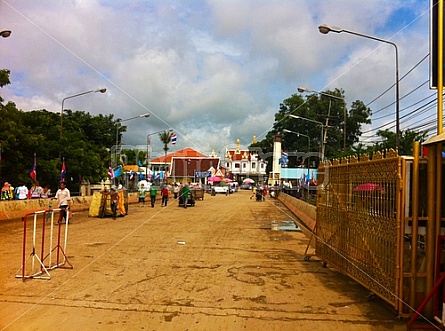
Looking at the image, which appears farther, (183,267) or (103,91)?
(103,91)

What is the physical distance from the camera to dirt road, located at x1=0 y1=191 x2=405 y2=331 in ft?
19.0

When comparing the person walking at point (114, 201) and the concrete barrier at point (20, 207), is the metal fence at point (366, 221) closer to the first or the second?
the person walking at point (114, 201)

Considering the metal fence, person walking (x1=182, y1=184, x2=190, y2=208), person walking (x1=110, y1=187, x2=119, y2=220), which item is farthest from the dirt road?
person walking (x1=182, y1=184, x2=190, y2=208)

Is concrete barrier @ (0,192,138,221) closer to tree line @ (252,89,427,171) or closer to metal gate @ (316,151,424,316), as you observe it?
metal gate @ (316,151,424,316)

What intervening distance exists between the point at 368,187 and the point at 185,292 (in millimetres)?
3545

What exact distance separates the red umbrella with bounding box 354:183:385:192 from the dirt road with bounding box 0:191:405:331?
180 cm

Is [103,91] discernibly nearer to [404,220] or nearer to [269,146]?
[404,220]

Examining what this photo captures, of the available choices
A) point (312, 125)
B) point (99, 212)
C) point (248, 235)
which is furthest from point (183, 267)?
point (312, 125)

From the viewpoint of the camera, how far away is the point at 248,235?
1536cm

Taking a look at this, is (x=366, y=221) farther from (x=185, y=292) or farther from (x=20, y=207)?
(x=20, y=207)

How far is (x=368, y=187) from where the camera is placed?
23.7ft

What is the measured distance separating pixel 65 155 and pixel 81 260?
25216 millimetres

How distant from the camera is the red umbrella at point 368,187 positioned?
686 centimetres

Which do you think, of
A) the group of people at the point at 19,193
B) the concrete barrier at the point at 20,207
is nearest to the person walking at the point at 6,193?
the group of people at the point at 19,193
